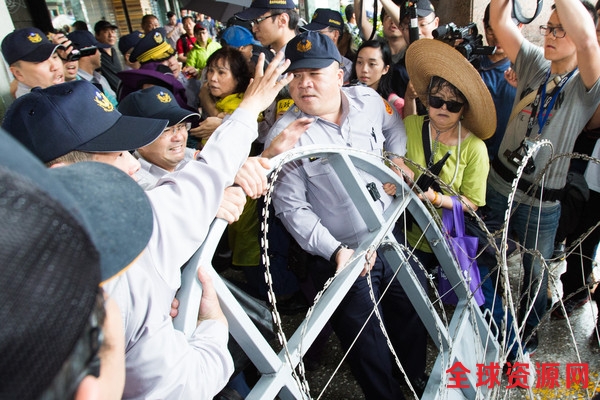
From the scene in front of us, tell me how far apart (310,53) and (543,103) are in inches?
50.3

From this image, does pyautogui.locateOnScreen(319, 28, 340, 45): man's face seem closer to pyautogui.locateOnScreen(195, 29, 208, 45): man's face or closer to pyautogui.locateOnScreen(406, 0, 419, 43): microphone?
pyautogui.locateOnScreen(406, 0, 419, 43): microphone

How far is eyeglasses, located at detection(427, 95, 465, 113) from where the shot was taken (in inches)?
85.0

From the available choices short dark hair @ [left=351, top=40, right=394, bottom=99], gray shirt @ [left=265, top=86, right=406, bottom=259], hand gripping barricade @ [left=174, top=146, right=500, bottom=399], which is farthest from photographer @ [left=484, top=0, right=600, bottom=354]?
short dark hair @ [left=351, top=40, right=394, bottom=99]

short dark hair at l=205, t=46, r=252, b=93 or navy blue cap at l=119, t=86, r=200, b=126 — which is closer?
navy blue cap at l=119, t=86, r=200, b=126

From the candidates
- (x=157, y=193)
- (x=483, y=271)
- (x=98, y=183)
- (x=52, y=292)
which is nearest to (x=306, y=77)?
(x=157, y=193)

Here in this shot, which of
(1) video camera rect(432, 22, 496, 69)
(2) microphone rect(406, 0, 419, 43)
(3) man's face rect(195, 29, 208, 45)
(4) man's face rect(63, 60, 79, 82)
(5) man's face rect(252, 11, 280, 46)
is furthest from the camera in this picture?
(3) man's face rect(195, 29, 208, 45)

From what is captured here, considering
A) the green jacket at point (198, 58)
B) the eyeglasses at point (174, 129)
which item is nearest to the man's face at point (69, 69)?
the eyeglasses at point (174, 129)

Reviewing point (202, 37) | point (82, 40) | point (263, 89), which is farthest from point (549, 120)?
point (202, 37)

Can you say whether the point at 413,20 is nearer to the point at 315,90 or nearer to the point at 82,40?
the point at 315,90

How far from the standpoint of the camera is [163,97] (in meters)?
2.11

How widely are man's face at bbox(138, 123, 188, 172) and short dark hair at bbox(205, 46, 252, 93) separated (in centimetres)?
103

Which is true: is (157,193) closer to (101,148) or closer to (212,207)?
(212,207)

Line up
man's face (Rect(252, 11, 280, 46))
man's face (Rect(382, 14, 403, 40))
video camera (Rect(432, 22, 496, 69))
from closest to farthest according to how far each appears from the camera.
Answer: video camera (Rect(432, 22, 496, 69)) < man's face (Rect(252, 11, 280, 46)) < man's face (Rect(382, 14, 403, 40))

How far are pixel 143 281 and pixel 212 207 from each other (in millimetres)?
294
